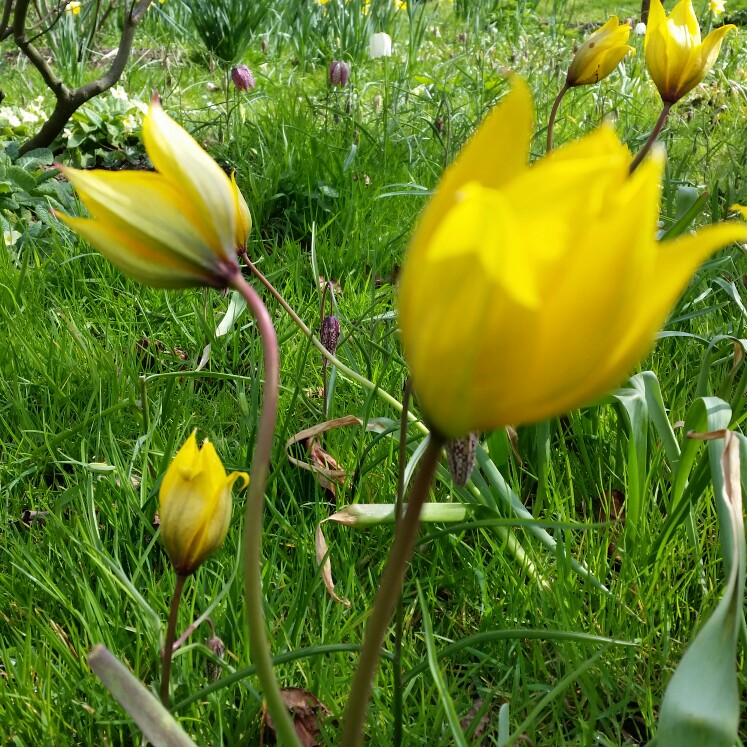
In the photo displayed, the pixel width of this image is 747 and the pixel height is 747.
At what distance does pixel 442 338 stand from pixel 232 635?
0.60 meters

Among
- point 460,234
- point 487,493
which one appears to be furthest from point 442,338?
point 487,493

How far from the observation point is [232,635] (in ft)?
2.62

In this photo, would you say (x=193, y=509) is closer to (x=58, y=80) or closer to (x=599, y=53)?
(x=599, y=53)

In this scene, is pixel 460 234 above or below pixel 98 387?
above

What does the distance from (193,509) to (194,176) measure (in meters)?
0.25

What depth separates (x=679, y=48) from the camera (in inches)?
42.0

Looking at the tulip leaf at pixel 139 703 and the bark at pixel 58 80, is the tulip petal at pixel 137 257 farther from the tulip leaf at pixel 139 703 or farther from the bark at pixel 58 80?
the bark at pixel 58 80

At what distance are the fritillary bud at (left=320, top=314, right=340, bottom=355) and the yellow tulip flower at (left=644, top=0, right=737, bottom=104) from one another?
1.91 ft

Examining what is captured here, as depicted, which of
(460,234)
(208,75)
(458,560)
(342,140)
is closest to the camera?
(460,234)

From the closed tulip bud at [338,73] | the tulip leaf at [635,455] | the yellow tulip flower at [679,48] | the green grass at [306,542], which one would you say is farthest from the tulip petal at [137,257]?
the closed tulip bud at [338,73]

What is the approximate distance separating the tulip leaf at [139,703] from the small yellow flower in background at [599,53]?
1.13 metres

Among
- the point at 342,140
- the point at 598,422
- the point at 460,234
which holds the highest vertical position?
the point at 460,234

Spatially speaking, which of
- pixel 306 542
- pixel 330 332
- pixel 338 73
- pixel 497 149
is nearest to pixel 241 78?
pixel 338 73

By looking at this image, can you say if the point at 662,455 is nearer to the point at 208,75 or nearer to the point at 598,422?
the point at 598,422
